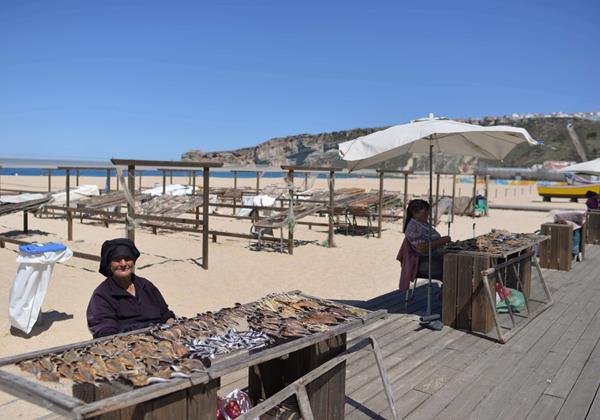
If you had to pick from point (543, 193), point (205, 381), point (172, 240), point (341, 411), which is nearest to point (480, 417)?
point (341, 411)

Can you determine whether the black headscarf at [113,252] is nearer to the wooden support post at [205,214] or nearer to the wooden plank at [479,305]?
the wooden plank at [479,305]

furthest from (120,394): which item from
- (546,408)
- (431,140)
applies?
(431,140)

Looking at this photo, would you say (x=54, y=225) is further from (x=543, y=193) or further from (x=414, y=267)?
(x=543, y=193)

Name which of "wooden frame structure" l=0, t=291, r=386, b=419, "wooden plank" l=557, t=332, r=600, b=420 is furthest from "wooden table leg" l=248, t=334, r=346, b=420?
"wooden plank" l=557, t=332, r=600, b=420

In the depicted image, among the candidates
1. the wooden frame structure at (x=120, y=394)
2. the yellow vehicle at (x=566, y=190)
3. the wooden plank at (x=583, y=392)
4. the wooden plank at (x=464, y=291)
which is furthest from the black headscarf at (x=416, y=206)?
the yellow vehicle at (x=566, y=190)

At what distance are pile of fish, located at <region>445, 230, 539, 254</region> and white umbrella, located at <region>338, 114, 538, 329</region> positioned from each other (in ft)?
1.13

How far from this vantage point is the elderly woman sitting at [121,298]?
2.75 m

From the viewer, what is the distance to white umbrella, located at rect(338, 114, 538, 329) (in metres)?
4.54

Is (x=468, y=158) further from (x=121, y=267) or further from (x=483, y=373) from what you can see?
(x=121, y=267)

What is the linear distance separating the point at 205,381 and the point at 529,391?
2.50 meters

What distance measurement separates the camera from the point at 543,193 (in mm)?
29875

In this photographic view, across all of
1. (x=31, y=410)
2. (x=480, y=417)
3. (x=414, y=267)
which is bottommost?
(x=31, y=410)

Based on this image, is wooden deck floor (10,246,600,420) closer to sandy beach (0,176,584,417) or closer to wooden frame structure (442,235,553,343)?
wooden frame structure (442,235,553,343)

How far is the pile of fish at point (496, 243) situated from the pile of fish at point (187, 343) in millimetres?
2415
